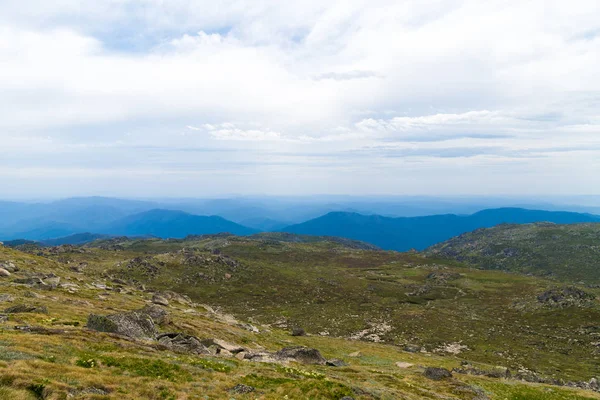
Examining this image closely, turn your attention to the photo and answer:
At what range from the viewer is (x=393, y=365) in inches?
1998

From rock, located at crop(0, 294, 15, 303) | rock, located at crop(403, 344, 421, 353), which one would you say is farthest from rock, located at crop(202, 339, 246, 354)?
rock, located at crop(403, 344, 421, 353)

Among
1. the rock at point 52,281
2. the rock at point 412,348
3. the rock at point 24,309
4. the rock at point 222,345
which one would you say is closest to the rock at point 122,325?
the rock at point 222,345

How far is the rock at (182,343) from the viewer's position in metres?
34.1

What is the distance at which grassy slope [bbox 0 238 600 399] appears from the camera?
23.1m

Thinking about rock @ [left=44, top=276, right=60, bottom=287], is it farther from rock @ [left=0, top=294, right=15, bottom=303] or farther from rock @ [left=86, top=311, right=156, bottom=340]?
rock @ [left=86, top=311, right=156, bottom=340]

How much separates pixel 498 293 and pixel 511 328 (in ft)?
176

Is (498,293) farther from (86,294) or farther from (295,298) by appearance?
(86,294)

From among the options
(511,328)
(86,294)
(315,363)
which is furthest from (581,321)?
(86,294)

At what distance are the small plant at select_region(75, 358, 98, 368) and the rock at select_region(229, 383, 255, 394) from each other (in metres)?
10.1

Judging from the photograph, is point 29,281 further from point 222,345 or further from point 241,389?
point 241,389

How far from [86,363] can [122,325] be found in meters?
11.1

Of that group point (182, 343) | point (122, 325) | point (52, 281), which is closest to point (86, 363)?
point (122, 325)

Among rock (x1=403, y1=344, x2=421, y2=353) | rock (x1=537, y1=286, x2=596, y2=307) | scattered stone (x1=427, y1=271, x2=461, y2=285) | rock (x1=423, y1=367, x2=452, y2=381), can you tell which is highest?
rock (x1=423, y1=367, x2=452, y2=381)

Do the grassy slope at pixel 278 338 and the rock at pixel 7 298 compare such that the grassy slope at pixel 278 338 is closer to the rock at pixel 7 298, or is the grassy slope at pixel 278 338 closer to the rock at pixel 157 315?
the rock at pixel 7 298
